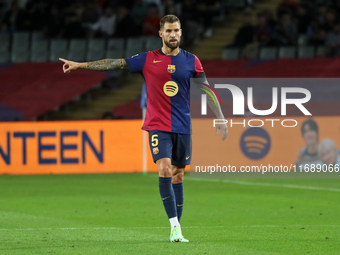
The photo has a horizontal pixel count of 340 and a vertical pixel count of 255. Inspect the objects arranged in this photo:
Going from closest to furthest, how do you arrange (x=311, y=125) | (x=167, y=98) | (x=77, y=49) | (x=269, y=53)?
(x=167, y=98) < (x=311, y=125) < (x=269, y=53) < (x=77, y=49)

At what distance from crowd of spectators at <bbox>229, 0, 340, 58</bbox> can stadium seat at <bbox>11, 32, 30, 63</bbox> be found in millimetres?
6374

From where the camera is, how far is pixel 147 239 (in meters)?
6.63

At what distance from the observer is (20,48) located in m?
22.1

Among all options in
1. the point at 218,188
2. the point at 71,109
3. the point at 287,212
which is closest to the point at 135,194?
the point at 218,188

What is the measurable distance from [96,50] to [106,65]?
15.2 metres

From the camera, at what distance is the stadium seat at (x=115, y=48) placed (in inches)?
836

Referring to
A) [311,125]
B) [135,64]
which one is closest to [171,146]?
[135,64]

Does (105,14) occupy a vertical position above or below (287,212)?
above

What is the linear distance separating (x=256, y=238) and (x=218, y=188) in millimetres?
6259

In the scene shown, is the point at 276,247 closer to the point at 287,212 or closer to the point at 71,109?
the point at 287,212

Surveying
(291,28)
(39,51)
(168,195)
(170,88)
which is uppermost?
(291,28)

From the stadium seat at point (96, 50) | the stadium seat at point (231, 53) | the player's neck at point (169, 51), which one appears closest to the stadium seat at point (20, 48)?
the stadium seat at point (96, 50)

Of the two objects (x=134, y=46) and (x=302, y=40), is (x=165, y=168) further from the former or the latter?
(x=134, y=46)

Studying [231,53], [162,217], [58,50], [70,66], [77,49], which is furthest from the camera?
[58,50]
